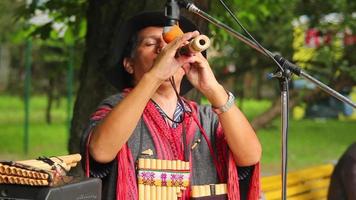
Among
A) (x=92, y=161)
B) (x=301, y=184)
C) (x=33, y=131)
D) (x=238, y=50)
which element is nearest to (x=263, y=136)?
(x=33, y=131)

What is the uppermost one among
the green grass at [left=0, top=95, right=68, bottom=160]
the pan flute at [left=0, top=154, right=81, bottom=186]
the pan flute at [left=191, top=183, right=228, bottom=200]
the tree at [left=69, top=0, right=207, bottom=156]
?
the green grass at [left=0, top=95, right=68, bottom=160]

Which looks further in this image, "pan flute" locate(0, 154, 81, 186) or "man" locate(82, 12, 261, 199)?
"man" locate(82, 12, 261, 199)

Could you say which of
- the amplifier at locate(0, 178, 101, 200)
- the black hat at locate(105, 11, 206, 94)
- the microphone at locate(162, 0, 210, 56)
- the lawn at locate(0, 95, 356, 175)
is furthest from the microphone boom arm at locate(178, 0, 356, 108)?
the lawn at locate(0, 95, 356, 175)

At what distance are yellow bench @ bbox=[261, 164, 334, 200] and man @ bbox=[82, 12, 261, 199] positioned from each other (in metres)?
1.43

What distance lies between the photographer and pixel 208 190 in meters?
2.59

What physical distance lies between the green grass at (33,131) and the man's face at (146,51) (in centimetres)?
787

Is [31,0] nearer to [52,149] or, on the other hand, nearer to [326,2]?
[326,2]

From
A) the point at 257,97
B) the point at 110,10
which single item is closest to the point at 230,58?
the point at 110,10

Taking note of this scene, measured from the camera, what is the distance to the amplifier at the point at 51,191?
2.08 meters

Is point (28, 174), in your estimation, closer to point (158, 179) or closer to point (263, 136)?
point (158, 179)

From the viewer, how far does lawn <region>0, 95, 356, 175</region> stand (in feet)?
40.8

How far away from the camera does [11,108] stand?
2225 cm

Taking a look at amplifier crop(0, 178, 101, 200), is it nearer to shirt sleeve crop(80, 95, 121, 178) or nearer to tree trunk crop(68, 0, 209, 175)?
shirt sleeve crop(80, 95, 121, 178)

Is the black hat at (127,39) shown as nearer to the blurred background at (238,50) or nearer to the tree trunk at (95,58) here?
the blurred background at (238,50)
